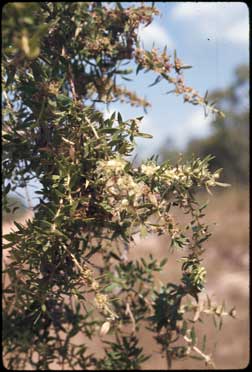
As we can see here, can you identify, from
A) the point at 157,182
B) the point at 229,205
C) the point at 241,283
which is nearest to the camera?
the point at 157,182

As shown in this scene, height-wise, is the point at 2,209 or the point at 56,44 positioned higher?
the point at 56,44

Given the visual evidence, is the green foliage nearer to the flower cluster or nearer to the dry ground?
Answer: the dry ground

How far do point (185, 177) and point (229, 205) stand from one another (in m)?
8.61

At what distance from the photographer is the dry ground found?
13.1 ft

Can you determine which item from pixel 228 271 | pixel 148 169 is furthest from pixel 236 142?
pixel 148 169

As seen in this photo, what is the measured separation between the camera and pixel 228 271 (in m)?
6.52

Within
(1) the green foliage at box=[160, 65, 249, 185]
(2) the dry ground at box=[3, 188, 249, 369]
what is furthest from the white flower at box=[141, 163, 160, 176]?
(1) the green foliage at box=[160, 65, 249, 185]

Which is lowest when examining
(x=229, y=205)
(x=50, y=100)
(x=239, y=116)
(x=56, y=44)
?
(x=50, y=100)

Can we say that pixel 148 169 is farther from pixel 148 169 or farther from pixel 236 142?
pixel 236 142

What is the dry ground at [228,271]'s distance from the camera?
13.1 ft

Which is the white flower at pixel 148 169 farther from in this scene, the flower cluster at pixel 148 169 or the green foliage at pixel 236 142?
the green foliage at pixel 236 142

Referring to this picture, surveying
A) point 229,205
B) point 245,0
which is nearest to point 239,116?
point 229,205

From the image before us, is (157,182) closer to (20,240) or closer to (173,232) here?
(173,232)

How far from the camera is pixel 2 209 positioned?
0.95 meters
